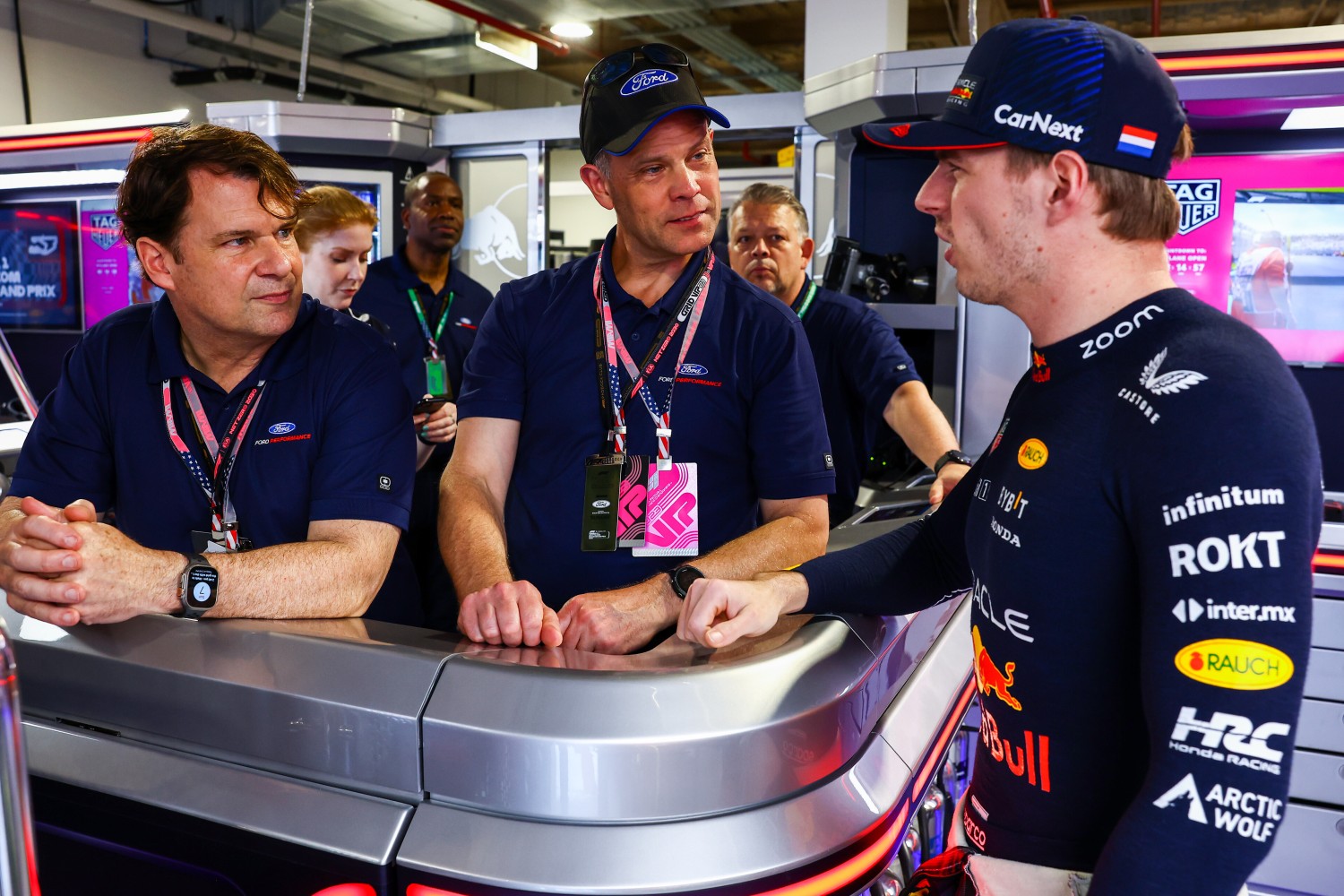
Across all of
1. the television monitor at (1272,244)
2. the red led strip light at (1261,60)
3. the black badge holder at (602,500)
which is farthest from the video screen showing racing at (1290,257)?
the black badge holder at (602,500)

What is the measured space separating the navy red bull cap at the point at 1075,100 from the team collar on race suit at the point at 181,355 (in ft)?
3.65

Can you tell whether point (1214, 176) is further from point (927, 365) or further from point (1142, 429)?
point (1142, 429)

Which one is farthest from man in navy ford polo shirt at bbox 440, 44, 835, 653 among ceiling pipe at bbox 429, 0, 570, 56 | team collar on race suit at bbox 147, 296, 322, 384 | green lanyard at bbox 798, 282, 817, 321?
ceiling pipe at bbox 429, 0, 570, 56

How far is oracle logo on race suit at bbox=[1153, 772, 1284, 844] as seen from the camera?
75cm

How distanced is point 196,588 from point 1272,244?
3749 millimetres

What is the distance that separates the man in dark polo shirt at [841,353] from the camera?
2654 millimetres

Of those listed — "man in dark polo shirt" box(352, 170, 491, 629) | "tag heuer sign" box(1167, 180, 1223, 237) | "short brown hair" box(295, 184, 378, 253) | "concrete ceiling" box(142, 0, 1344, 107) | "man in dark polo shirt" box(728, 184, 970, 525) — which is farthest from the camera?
"concrete ceiling" box(142, 0, 1344, 107)

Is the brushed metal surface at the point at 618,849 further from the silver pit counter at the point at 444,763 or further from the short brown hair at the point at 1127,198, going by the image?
the short brown hair at the point at 1127,198

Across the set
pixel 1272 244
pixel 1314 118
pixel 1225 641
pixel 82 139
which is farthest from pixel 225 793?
pixel 82 139

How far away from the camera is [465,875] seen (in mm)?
959

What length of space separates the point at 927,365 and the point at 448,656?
3135mm

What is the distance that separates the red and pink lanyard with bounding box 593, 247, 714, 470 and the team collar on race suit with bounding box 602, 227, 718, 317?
2cm

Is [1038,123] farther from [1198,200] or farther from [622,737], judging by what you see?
[1198,200]

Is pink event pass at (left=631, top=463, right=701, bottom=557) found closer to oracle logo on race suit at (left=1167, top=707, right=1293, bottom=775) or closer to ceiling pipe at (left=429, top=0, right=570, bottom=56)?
oracle logo on race suit at (left=1167, top=707, right=1293, bottom=775)
